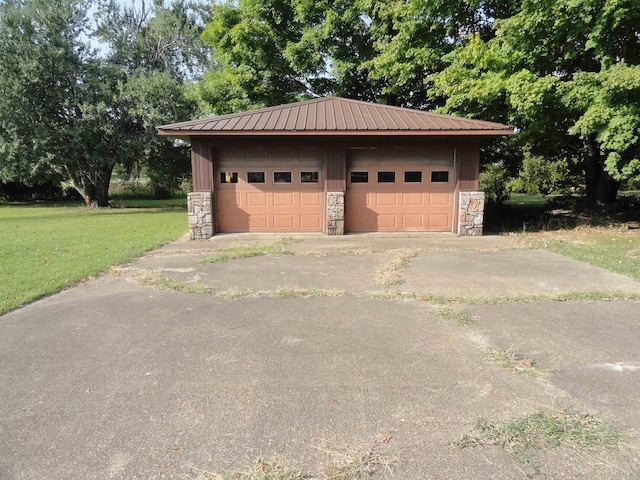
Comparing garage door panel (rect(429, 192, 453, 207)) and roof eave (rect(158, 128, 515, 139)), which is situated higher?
roof eave (rect(158, 128, 515, 139))

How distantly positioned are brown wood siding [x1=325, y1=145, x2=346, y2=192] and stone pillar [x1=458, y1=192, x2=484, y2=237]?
327 cm

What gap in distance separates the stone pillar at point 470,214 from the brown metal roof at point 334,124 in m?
1.70

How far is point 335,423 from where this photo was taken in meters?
2.67

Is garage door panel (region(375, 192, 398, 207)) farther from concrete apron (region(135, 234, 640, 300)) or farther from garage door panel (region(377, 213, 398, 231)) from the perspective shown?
concrete apron (region(135, 234, 640, 300))

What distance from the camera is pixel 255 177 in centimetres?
1127

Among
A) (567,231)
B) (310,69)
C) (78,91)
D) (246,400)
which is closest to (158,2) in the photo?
(78,91)

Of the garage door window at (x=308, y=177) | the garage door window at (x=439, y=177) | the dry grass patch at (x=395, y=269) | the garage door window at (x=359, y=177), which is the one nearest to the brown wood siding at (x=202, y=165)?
the garage door window at (x=308, y=177)

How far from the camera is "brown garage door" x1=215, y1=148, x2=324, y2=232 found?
36.8ft

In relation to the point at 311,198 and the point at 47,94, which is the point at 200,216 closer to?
the point at 311,198

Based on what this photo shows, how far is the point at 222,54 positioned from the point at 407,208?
Result: 39.5 feet

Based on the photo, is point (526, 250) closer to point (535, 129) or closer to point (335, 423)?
point (535, 129)

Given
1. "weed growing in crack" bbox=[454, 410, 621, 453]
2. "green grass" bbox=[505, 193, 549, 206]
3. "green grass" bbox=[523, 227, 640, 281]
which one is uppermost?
"green grass" bbox=[505, 193, 549, 206]

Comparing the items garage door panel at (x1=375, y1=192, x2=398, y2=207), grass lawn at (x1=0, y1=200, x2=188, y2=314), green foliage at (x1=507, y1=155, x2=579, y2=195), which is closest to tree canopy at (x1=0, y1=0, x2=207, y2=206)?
grass lawn at (x1=0, y1=200, x2=188, y2=314)

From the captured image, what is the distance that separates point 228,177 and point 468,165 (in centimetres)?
650
